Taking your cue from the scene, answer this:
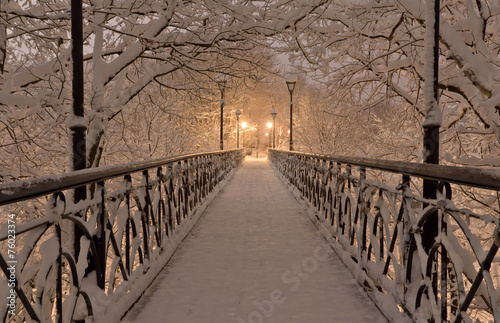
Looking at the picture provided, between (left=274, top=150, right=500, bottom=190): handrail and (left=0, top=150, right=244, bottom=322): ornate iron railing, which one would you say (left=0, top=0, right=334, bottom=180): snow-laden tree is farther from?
(left=274, top=150, right=500, bottom=190): handrail

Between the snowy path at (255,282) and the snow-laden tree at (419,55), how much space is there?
2808 millimetres

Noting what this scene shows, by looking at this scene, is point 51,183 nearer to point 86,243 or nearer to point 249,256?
point 86,243

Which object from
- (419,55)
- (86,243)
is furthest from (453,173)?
(419,55)

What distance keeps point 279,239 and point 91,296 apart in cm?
418

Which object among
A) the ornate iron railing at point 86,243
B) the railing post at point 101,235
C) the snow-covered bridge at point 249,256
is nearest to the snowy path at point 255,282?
the snow-covered bridge at point 249,256

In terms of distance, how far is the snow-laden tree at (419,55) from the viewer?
6473 millimetres

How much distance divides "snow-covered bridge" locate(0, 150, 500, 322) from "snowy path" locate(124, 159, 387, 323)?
0.02 meters

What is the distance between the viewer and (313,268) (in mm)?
5430

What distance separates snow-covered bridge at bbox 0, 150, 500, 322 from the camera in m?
2.46

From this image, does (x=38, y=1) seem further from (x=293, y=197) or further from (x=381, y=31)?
(x=293, y=197)

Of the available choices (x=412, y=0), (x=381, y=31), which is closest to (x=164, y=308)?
(x=412, y=0)

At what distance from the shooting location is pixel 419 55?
7953 mm

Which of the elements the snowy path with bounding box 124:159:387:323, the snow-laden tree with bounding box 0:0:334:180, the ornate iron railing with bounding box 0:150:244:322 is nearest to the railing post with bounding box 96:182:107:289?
the ornate iron railing with bounding box 0:150:244:322

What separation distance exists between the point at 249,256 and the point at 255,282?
1.17 m
